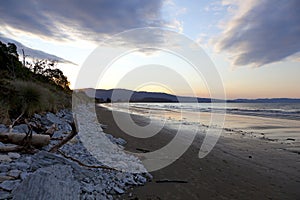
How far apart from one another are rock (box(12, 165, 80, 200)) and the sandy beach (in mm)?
907

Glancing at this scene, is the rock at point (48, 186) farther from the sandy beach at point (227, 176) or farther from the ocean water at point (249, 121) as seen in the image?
the ocean water at point (249, 121)

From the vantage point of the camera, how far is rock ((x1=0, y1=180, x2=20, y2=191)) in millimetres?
2581

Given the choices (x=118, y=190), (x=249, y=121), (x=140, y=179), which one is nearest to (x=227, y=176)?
(x=140, y=179)

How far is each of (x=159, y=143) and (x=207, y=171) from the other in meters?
3.12

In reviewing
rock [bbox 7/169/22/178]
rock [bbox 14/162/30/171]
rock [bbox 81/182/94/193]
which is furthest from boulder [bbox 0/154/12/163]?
rock [bbox 81/182/94/193]

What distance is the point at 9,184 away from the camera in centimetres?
265

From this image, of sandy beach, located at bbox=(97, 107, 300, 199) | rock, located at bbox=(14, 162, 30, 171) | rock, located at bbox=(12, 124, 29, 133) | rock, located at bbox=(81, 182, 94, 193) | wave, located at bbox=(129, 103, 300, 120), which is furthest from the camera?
wave, located at bbox=(129, 103, 300, 120)

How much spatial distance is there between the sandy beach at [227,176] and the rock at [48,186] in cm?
91

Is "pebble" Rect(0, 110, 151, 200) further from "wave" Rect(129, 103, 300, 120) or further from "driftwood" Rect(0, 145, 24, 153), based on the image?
"wave" Rect(129, 103, 300, 120)

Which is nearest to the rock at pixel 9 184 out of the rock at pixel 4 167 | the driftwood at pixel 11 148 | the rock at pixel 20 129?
the rock at pixel 4 167

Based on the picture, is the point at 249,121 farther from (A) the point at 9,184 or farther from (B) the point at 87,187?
(A) the point at 9,184

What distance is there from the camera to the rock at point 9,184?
258cm

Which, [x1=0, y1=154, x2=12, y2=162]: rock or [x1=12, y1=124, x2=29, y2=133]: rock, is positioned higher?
[x1=12, y1=124, x2=29, y2=133]: rock

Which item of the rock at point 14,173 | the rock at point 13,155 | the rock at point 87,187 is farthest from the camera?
the rock at point 13,155
